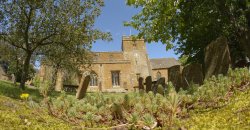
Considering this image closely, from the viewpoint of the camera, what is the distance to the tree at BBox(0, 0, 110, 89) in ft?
82.0

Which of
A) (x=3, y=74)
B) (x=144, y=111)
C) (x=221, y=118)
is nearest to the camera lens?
(x=221, y=118)

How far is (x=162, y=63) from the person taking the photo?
8306 centimetres

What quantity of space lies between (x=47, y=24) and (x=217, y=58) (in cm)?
1868

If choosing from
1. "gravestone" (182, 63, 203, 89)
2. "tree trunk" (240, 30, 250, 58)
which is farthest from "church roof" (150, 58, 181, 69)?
"gravestone" (182, 63, 203, 89)

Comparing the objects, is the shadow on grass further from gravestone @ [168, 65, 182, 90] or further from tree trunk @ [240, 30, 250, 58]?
tree trunk @ [240, 30, 250, 58]

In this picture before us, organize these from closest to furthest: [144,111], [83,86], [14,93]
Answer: [144,111]
[83,86]
[14,93]

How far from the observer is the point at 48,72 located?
2042 inches

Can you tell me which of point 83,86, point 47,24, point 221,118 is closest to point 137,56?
point 47,24

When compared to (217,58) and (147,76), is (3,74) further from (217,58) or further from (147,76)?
(217,58)

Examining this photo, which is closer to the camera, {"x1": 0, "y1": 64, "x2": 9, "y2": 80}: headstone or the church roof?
{"x1": 0, "y1": 64, "x2": 9, "y2": 80}: headstone

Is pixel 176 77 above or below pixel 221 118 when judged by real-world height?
above

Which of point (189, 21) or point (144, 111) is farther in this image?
point (189, 21)

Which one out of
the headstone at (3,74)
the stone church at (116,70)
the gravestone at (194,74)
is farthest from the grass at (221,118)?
the headstone at (3,74)

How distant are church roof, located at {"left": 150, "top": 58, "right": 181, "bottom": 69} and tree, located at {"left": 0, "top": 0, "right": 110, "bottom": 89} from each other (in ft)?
185
